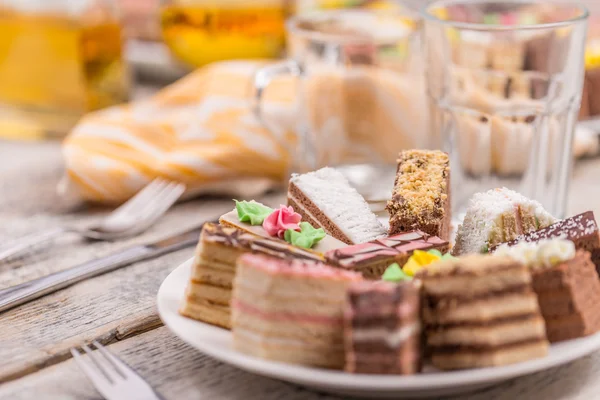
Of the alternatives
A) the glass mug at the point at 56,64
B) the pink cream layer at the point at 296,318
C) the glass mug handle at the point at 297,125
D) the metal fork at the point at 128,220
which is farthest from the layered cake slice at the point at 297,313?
the glass mug at the point at 56,64

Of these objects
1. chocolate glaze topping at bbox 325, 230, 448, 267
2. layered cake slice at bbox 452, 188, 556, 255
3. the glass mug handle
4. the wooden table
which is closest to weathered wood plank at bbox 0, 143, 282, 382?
the wooden table

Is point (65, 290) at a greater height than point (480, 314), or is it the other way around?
point (480, 314)

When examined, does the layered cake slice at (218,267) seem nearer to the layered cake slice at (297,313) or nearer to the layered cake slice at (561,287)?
the layered cake slice at (297,313)

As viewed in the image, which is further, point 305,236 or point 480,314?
point 305,236

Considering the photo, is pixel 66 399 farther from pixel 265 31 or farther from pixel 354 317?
pixel 265 31

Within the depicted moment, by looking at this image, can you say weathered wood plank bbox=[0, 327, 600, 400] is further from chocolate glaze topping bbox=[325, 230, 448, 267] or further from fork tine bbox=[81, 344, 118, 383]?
chocolate glaze topping bbox=[325, 230, 448, 267]

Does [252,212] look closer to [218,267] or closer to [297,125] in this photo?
[218,267]

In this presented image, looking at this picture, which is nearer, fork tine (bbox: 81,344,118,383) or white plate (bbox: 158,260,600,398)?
white plate (bbox: 158,260,600,398)

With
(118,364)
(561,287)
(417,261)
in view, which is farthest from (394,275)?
(118,364)
